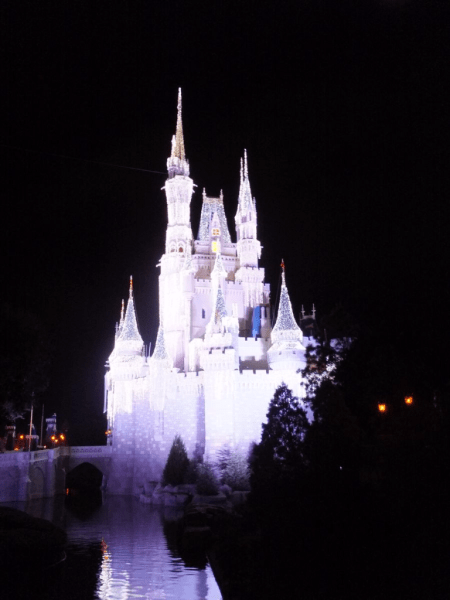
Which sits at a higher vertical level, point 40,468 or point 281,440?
point 281,440

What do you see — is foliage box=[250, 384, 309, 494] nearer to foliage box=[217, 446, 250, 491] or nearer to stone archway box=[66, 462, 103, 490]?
foliage box=[217, 446, 250, 491]

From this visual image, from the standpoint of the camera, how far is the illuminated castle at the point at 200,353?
1401 inches

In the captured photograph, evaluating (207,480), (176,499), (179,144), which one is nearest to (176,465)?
(176,499)

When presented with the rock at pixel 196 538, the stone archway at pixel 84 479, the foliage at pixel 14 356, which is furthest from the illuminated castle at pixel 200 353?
the rock at pixel 196 538

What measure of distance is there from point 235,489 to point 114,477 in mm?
11514

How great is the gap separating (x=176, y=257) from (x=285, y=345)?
12283 mm

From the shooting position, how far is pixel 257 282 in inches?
1809

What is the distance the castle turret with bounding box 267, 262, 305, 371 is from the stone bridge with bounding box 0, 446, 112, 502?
14.5 metres

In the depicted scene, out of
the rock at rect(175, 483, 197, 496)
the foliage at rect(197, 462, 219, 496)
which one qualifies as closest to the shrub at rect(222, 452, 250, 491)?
the foliage at rect(197, 462, 219, 496)

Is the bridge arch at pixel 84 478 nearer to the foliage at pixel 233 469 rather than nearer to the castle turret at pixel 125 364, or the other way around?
the castle turret at pixel 125 364

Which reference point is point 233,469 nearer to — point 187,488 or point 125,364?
point 187,488

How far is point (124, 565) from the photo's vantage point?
16328 mm

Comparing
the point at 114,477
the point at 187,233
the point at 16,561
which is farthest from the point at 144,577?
the point at 187,233

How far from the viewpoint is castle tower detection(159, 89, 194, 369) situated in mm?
42656
